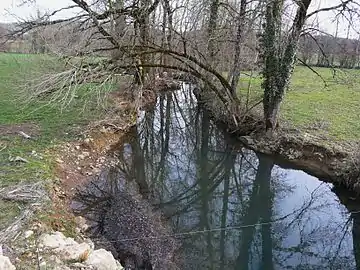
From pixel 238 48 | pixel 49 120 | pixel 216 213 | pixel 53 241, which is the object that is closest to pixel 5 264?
pixel 53 241

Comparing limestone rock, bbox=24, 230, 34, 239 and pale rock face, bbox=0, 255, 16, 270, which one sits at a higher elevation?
pale rock face, bbox=0, 255, 16, 270

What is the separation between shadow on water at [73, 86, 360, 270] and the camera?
5.69 m

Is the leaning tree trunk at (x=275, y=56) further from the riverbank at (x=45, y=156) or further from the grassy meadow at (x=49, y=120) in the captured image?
the riverbank at (x=45, y=156)

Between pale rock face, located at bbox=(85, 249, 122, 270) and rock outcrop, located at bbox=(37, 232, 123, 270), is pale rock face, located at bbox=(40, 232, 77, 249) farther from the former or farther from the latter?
pale rock face, located at bbox=(85, 249, 122, 270)

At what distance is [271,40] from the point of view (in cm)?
969

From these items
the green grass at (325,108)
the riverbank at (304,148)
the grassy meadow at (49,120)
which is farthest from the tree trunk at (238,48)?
the riverbank at (304,148)

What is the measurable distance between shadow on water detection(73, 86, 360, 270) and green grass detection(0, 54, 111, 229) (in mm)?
998

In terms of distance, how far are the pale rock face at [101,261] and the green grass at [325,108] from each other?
268 inches

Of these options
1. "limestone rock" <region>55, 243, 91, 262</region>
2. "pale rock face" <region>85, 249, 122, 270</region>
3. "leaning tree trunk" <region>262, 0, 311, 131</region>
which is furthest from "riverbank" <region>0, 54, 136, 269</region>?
"leaning tree trunk" <region>262, 0, 311, 131</region>

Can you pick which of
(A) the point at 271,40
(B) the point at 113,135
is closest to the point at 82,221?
(B) the point at 113,135

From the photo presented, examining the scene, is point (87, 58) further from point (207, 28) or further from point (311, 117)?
point (311, 117)

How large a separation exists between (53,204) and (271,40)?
264 inches

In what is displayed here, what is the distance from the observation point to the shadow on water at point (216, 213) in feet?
18.7

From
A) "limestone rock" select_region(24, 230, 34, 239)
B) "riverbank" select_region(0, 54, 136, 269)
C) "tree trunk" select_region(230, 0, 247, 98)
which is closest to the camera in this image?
"limestone rock" select_region(24, 230, 34, 239)
